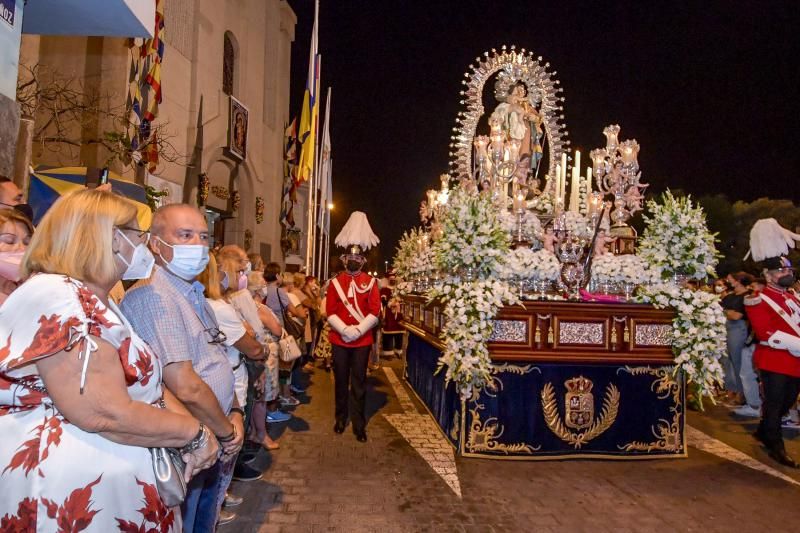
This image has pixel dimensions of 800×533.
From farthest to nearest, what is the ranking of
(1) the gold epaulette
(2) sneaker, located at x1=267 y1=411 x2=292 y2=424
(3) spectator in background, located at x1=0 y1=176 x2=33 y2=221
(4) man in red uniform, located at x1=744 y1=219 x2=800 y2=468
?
(2) sneaker, located at x1=267 y1=411 x2=292 y2=424, (1) the gold epaulette, (4) man in red uniform, located at x1=744 y1=219 x2=800 y2=468, (3) spectator in background, located at x1=0 y1=176 x2=33 y2=221

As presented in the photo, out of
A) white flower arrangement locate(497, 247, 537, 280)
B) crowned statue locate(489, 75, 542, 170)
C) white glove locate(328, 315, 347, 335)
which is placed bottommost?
white glove locate(328, 315, 347, 335)

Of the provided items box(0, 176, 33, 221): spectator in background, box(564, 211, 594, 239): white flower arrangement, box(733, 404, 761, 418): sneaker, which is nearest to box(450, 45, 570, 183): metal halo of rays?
box(564, 211, 594, 239): white flower arrangement

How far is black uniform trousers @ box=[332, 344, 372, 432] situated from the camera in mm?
6746

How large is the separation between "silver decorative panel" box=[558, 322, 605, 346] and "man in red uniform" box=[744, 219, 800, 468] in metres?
2.09

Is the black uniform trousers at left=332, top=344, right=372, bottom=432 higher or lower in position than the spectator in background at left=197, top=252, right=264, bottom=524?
lower

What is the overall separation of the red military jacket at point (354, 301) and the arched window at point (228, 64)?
15.8 m

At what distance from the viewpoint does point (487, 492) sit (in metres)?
4.88

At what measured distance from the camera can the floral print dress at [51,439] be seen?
5.81ft

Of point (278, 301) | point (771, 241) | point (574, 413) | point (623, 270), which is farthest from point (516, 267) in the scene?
point (278, 301)

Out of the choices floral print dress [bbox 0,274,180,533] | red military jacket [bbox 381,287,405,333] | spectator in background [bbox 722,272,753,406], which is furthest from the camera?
red military jacket [bbox 381,287,405,333]

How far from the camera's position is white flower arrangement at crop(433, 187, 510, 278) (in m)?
→ 6.02

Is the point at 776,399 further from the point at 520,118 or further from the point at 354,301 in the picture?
the point at 520,118

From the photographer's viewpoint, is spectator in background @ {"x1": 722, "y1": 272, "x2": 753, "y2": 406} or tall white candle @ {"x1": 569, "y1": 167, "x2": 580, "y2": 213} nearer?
tall white candle @ {"x1": 569, "y1": 167, "x2": 580, "y2": 213}

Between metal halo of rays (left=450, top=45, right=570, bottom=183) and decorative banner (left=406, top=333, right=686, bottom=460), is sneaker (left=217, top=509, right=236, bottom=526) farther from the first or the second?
metal halo of rays (left=450, top=45, right=570, bottom=183)
